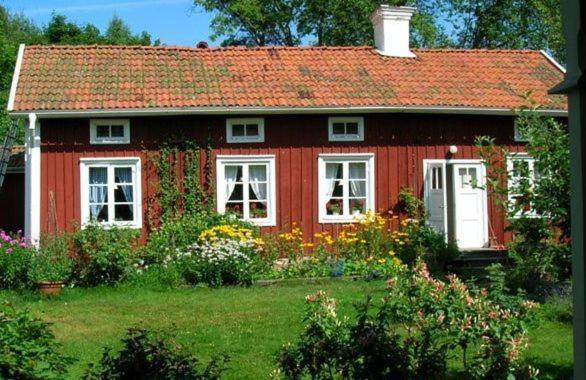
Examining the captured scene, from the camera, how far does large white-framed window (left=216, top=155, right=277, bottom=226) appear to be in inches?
715

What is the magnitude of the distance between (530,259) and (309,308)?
5.96 m

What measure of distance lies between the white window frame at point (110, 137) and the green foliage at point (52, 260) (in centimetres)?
234

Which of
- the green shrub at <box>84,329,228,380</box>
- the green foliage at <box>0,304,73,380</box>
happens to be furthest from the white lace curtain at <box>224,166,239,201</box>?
the green shrub at <box>84,329,228,380</box>

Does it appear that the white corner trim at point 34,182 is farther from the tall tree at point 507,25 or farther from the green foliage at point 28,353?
the tall tree at point 507,25

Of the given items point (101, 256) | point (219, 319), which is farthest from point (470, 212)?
point (219, 319)

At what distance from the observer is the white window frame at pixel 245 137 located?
18.2m

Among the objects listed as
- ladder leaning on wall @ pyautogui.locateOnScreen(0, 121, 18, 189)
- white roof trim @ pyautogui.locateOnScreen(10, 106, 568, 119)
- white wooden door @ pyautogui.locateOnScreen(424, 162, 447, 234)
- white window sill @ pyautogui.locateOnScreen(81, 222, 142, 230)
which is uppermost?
white roof trim @ pyautogui.locateOnScreen(10, 106, 568, 119)

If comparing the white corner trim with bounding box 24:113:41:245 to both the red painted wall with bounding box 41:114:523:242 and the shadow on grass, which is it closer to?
the red painted wall with bounding box 41:114:523:242

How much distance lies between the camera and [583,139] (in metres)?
4.01

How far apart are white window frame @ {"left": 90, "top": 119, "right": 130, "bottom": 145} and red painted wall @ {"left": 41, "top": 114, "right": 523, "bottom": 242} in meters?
0.11

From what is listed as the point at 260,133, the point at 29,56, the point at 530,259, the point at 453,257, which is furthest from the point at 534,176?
the point at 29,56

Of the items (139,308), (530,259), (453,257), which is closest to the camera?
(530,259)

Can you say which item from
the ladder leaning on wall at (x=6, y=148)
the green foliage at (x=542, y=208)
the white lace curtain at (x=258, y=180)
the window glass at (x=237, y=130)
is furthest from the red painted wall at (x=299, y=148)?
the green foliage at (x=542, y=208)

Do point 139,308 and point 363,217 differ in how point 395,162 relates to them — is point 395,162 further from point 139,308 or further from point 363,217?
point 139,308
